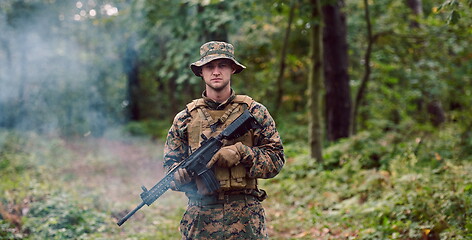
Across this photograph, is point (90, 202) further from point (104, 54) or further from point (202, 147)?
point (104, 54)

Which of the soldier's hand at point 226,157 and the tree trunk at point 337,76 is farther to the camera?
the tree trunk at point 337,76

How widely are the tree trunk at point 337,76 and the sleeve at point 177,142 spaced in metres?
9.20

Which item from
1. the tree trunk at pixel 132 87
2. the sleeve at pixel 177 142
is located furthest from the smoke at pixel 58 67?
the sleeve at pixel 177 142

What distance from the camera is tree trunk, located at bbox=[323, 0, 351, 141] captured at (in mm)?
11828

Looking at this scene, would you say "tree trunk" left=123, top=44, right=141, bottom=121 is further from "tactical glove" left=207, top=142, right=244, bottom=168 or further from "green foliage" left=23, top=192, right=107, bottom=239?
"tactical glove" left=207, top=142, right=244, bottom=168

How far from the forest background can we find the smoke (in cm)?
7

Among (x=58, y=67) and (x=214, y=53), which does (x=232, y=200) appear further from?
Result: (x=58, y=67)

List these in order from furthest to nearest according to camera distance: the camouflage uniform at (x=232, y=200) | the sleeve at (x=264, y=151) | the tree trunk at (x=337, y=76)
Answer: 1. the tree trunk at (x=337, y=76)
2. the camouflage uniform at (x=232, y=200)
3. the sleeve at (x=264, y=151)

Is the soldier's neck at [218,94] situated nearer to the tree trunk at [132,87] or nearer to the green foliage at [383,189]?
the green foliage at [383,189]

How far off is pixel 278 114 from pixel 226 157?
10502mm

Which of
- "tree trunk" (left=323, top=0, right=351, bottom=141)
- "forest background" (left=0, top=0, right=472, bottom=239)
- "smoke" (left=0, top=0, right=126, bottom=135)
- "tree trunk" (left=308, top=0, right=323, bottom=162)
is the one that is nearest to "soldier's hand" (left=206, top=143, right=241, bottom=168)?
"forest background" (left=0, top=0, right=472, bottom=239)

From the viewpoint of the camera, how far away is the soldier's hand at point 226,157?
9.82 ft

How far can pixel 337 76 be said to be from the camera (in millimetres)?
12047

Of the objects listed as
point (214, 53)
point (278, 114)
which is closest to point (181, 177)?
point (214, 53)
